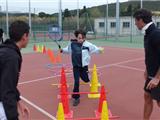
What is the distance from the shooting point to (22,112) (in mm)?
3775

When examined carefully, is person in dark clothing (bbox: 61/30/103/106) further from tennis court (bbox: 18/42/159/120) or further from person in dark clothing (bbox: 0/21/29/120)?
person in dark clothing (bbox: 0/21/29/120)

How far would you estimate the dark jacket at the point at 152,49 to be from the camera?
17.1 feet

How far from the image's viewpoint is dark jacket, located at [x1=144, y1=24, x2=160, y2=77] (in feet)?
17.1

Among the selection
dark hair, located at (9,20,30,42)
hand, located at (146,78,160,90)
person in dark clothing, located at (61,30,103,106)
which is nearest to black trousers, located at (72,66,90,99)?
person in dark clothing, located at (61,30,103,106)

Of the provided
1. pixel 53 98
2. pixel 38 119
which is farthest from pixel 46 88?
pixel 38 119

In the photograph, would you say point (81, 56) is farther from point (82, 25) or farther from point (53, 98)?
point (82, 25)

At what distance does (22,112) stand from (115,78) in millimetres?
7621

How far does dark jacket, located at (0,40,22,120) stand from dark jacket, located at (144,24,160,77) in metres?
2.58

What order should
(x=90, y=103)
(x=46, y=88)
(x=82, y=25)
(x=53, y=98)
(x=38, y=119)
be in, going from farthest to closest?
(x=82, y=25)
(x=46, y=88)
(x=53, y=98)
(x=90, y=103)
(x=38, y=119)

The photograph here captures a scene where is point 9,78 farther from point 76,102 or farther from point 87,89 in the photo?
point 87,89

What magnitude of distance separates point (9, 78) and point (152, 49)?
Result: 9.04 ft

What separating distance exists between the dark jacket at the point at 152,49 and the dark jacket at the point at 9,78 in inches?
102

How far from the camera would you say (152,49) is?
5309 mm

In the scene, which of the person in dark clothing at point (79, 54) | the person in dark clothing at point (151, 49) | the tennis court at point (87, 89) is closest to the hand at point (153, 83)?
the person in dark clothing at point (151, 49)
